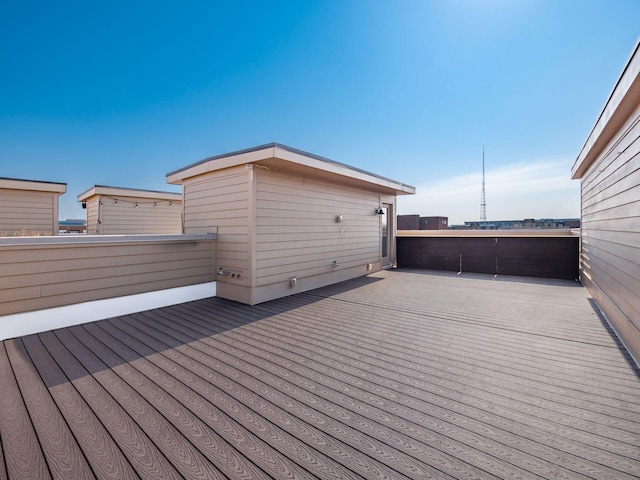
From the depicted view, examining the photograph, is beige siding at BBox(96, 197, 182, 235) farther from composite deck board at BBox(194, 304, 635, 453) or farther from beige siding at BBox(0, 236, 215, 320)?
composite deck board at BBox(194, 304, 635, 453)

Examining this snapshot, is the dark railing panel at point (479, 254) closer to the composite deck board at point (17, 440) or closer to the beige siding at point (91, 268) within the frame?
the beige siding at point (91, 268)

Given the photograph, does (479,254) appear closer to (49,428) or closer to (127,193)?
(49,428)

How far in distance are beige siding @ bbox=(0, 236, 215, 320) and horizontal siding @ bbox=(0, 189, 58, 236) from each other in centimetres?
496

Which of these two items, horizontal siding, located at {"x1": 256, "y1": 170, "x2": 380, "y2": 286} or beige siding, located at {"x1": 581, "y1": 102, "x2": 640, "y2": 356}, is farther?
horizontal siding, located at {"x1": 256, "y1": 170, "x2": 380, "y2": 286}

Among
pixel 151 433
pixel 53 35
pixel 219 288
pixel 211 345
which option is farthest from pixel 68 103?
pixel 151 433

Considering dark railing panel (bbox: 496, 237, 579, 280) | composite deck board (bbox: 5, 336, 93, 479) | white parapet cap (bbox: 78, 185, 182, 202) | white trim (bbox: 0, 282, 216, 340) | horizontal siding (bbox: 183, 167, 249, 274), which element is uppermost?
white parapet cap (bbox: 78, 185, 182, 202)

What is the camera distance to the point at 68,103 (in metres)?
7.73

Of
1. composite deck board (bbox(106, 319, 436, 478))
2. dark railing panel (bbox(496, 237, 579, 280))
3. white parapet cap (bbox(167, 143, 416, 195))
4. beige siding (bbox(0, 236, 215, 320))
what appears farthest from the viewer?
dark railing panel (bbox(496, 237, 579, 280))

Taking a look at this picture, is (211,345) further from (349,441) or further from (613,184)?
(613,184)

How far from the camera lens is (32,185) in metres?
6.94

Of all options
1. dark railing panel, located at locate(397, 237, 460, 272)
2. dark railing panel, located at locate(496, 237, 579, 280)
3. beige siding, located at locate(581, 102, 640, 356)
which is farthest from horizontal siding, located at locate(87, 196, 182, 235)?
beige siding, located at locate(581, 102, 640, 356)

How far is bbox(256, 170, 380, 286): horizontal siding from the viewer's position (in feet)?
14.7

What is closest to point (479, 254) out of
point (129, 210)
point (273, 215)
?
point (273, 215)

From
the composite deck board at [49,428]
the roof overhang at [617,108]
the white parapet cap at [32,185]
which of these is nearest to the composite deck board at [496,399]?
the composite deck board at [49,428]
